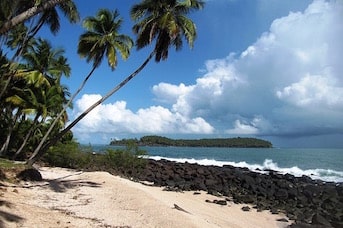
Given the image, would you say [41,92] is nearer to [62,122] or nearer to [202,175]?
[62,122]

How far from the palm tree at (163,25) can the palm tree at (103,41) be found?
1.88m

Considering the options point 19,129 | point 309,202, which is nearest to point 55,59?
point 19,129

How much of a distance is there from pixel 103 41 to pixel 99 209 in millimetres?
13043

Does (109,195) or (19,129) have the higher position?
(19,129)

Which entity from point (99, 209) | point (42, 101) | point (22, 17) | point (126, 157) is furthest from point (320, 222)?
point (42, 101)

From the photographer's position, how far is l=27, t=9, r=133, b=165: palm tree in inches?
949

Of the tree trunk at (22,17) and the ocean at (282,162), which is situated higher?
the tree trunk at (22,17)

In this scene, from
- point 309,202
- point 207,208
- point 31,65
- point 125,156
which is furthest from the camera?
point 125,156

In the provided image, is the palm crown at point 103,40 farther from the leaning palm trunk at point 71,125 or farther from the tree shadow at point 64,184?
the tree shadow at point 64,184

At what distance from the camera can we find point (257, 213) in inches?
752

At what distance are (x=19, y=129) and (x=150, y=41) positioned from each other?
13.2m

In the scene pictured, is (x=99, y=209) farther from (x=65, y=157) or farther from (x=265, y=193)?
(x=65, y=157)

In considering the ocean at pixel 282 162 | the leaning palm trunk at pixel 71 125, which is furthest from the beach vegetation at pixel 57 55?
the ocean at pixel 282 162

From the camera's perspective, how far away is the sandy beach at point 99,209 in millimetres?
10984
